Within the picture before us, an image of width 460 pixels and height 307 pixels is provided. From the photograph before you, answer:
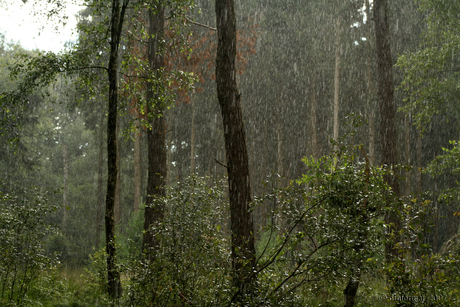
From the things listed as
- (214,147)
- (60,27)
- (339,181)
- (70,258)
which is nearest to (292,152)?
(214,147)

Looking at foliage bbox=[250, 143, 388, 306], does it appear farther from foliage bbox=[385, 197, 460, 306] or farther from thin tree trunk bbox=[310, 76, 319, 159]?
thin tree trunk bbox=[310, 76, 319, 159]

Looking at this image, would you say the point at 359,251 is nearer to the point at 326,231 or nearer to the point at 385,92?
the point at 326,231

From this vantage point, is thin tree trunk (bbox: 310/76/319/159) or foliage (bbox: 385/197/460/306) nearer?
foliage (bbox: 385/197/460/306)

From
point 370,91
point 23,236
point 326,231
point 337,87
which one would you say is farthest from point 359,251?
point 370,91

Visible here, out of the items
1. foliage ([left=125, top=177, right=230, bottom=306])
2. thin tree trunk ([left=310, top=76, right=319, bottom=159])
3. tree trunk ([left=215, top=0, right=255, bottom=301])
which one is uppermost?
thin tree trunk ([left=310, top=76, right=319, bottom=159])

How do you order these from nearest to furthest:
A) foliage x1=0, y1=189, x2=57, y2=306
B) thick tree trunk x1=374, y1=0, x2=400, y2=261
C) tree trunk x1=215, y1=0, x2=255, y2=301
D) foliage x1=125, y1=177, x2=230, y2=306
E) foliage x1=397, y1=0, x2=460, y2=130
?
foliage x1=125, y1=177, x2=230, y2=306 < tree trunk x1=215, y1=0, x2=255, y2=301 < foliage x1=0, y1=189, x2=57, y2=306 < thick tree trunk x1=374, y1=0, x2=400, y2=261 < foliage x1=397, y1=0, x2=460, y2=130

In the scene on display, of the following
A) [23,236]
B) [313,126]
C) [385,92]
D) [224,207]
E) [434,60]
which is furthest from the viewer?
[313,126]

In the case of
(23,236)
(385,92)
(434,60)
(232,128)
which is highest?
(434,60)

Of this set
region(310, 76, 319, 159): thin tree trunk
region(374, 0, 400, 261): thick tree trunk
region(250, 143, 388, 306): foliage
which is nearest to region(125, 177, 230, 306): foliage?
region(250, 143, 388, 306): foliage

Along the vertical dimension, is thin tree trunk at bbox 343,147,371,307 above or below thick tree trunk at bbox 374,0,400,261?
below

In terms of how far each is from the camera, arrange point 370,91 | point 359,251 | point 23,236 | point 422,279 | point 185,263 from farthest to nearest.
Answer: point 370,91, point 23,236, point 185,263, point 359,251, point 422,279

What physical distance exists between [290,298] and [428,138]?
24452mm

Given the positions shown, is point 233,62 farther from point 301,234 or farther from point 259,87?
point 259,87

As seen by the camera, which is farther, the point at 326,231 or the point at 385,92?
the point at 385,92
